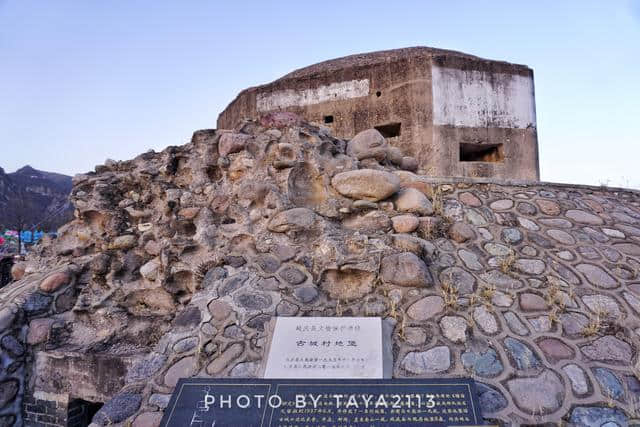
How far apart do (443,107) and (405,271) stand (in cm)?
488

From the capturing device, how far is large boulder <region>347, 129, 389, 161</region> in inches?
164

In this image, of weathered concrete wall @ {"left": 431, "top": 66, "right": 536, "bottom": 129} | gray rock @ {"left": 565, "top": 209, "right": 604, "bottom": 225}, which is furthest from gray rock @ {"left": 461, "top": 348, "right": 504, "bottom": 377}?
weathered concrete wall @ {"left": 431, "top": 66, "right": 536, "bottom": 129}

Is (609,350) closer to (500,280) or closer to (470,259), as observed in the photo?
(500,280)

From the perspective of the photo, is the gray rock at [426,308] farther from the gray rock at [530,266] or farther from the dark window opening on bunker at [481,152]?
the dark window opening on bunker at [481,152]

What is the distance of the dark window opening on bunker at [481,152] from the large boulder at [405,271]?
4741 mm

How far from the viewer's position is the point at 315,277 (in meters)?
3.04

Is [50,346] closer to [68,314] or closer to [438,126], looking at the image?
[68,314]

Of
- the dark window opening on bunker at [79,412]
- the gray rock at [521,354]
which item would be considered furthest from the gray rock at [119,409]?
the gray rock at [521,354]

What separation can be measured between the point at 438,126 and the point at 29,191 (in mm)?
36759

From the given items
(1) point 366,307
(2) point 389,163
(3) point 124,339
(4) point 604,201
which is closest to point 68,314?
(3) point 124,339

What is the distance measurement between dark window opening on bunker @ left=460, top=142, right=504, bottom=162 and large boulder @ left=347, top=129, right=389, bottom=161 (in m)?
3.44

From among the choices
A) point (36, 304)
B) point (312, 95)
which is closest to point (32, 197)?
point (312, 95)

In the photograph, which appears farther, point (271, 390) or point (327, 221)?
point (327, 221)

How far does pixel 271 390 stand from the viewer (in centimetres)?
209
